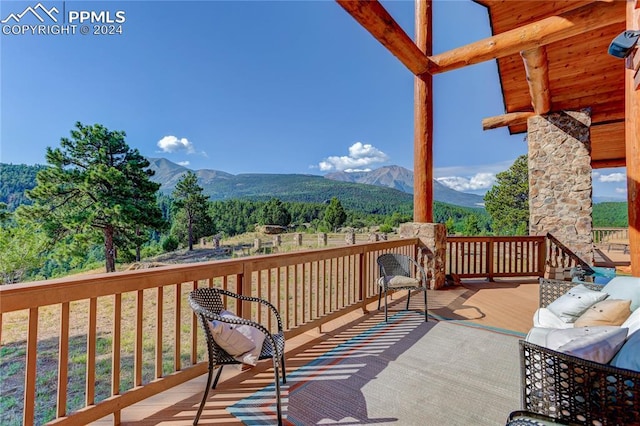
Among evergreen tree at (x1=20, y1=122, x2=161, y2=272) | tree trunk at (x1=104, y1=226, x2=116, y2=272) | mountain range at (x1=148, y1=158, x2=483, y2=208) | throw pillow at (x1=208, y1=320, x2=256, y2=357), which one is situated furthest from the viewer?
mountain range at (x1=148, y1=158, x2=483, y2=208)

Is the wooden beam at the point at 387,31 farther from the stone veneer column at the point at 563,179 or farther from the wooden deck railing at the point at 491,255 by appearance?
the stone veneer column at the point at 563,179

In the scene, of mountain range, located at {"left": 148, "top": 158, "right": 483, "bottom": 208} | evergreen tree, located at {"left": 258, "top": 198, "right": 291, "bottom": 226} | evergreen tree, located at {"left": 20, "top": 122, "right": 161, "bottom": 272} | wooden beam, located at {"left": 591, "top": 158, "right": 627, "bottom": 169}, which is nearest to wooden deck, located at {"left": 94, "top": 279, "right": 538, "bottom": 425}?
wooden beam, located at {"left": 591, "top": 158, "right": 627, "bottom": 169}

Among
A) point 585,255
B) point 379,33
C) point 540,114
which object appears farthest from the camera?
point 540,114

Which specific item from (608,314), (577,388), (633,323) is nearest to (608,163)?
(608,314)

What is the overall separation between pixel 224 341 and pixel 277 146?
56199 mm

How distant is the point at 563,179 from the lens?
20.8ft

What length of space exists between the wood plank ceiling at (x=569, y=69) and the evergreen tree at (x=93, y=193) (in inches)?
637

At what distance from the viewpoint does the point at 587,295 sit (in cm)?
→ 226

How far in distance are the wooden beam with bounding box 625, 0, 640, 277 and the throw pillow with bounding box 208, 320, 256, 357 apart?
4.27 metres

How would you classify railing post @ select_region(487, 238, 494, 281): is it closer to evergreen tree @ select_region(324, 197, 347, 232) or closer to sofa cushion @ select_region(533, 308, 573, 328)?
sofa cushion @ select_region(533, 308, 573, 328)

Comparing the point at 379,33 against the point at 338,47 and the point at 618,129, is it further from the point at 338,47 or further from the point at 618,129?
the point at 338,47

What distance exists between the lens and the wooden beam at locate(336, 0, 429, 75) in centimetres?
341

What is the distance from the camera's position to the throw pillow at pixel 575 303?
2.20m

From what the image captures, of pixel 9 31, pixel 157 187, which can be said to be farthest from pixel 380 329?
pixel 157 187
